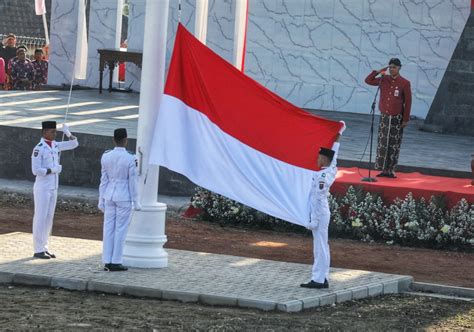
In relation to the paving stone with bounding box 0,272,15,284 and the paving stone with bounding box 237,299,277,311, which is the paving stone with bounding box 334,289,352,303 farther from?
the paving stone with bounding box 0,272,15,284

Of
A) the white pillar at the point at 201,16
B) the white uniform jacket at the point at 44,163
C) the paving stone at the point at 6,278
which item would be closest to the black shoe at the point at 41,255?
the white uniform jacket at the point at 44,163

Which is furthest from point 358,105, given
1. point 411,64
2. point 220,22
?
point 220,22

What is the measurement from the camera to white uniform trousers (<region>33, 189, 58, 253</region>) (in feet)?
47.8

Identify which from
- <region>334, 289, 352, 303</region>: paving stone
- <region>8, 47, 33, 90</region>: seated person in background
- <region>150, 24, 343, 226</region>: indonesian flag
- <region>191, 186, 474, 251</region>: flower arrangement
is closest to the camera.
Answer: <region>334, 289, 352, 303</region>: paving stone

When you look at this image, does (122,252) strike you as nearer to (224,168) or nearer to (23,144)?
(224,168)

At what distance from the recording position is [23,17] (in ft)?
143

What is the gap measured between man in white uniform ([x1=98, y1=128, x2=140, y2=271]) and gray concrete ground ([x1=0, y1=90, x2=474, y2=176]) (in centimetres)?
790

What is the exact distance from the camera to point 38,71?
32.4m

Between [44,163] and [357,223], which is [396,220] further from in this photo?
[44,163]

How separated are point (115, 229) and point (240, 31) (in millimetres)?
13388

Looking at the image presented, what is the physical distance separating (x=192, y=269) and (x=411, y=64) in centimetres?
1716

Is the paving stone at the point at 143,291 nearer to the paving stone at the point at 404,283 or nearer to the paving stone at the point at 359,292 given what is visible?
the paving stone at the point at 359,292

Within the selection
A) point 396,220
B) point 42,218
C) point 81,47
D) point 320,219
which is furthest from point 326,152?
point 81,47

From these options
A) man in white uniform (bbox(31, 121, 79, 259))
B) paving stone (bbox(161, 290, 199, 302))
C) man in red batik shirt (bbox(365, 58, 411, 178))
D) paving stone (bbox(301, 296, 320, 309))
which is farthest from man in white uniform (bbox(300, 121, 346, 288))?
man in red batik shirt (bbox(365, 58, 411, 178))
